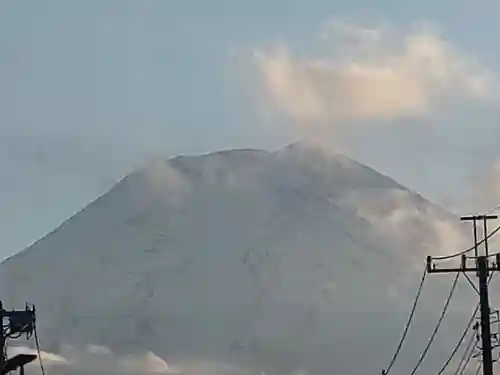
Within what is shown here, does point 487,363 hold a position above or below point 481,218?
below

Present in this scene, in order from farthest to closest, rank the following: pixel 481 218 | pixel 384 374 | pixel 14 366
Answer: pixel 384 374, pixel 481 218, pixel 14 366

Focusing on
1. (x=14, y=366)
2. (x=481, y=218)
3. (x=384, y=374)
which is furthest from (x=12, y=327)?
(x=481, y=218)

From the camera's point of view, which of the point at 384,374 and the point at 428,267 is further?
the point at 384,374

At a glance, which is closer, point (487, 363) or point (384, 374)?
point (487, 363)

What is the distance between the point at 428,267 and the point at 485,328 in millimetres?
3140

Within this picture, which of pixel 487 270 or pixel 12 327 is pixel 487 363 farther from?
pixel 12 327

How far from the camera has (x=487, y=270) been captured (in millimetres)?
46562

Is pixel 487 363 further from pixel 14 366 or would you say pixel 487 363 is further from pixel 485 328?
pixel 14 366

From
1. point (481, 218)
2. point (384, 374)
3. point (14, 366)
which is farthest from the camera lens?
point (384, 374)

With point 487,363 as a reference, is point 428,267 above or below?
above

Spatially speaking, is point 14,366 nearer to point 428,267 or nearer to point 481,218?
point 428,267

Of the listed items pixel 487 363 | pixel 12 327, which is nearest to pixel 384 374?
pixel 487 363

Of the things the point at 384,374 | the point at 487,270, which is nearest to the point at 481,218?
the point at 487,270

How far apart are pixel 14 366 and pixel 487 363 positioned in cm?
1785
